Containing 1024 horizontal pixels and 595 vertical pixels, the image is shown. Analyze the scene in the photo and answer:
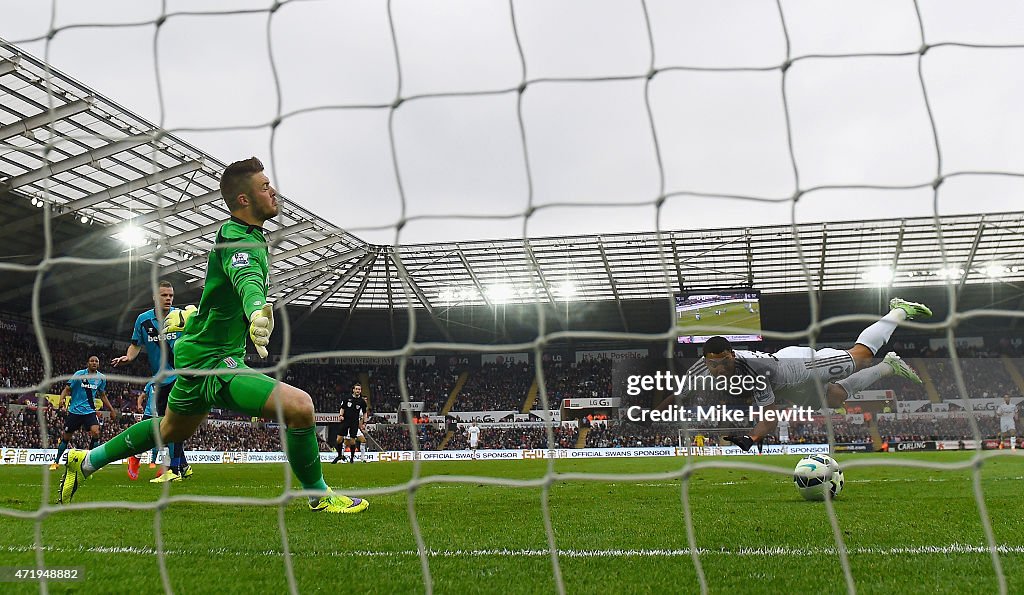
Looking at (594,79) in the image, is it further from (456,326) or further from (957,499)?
(456,326)

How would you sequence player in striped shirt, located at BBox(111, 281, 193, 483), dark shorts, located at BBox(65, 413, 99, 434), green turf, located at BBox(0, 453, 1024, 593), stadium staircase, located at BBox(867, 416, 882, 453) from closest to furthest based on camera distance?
green turf, located at BBox(0, 453, 1024, 593) → player in striped shirt, located at BBox(111, 281, 193, 483) → dark shorts, located at BBox(65, 413, 99, 434) → stadium staircase, located at BBox(867, 416, 882, 453)

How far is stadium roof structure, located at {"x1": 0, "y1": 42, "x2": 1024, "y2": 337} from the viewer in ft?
56.3

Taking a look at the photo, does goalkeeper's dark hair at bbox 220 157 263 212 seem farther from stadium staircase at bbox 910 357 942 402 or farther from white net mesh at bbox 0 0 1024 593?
stadium staircase at bbox 910 357 942 402

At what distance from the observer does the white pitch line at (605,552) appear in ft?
11.7

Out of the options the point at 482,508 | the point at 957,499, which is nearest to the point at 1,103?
the point at 482,508

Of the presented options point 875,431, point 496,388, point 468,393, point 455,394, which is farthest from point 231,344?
point 455,394

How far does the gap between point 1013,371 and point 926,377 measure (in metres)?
3.61

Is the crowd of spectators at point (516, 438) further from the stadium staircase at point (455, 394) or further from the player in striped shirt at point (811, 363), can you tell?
the player in striped shirt at point (811, 363)

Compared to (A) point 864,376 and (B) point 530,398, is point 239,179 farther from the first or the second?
(B) point 530,398

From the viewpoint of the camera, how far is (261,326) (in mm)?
3158

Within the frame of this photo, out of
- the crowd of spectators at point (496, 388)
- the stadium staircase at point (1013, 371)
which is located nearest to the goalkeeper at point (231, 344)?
the crowd of spectators at point (496, 388)

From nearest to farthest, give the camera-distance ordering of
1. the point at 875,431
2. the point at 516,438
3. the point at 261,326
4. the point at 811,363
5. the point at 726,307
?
the point at 261,326 → the point at 811,363 → the point at 726,307 → the point at 875,431 → the point at 516,438

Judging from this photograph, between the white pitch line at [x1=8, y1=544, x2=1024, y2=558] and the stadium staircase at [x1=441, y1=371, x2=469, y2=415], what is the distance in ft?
110

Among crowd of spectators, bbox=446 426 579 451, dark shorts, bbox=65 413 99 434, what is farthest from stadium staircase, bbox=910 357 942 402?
dark shorts, bbox=65 413 99 434
